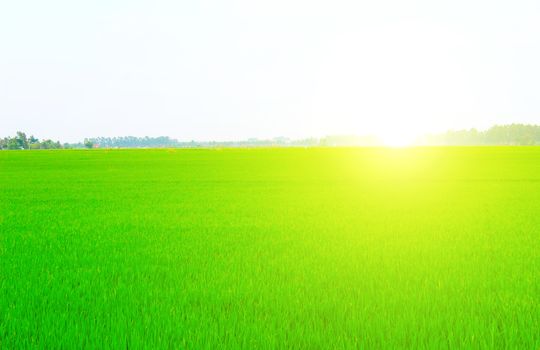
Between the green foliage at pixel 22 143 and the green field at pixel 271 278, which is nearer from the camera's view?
the green field at pixel 271 278

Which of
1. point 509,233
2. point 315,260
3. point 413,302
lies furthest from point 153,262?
point 509,233

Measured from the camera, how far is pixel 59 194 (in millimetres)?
18781

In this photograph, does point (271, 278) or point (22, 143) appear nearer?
point (271, 278)

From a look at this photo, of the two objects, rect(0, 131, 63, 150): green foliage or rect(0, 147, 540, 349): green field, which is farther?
rect(0, 131, 63, 150): green foliage

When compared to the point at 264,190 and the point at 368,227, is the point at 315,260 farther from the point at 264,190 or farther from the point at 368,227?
the point at 264,190

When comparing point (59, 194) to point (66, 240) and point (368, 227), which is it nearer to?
point (66, 240)

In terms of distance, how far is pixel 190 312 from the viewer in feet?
15.7

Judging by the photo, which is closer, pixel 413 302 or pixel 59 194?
pixel 413 302

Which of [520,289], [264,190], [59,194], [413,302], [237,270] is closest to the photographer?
[413,302]

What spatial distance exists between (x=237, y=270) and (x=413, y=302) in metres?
2.39

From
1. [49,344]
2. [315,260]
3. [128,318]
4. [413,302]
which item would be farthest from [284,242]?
[49,344]

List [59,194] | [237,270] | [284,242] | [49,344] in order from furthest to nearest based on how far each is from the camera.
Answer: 1. [59,194]
2. [284,242]
3. [237,270]
4. [49,344]

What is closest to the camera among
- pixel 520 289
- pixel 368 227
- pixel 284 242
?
pixel 520 289

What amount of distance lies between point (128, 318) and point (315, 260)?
3.22 metres
